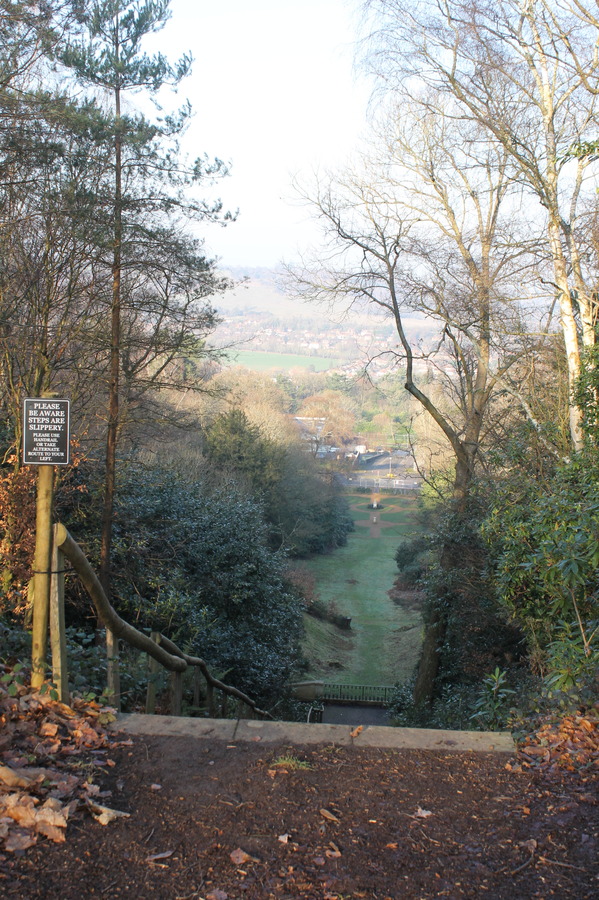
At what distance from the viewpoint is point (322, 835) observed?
282 centimetres

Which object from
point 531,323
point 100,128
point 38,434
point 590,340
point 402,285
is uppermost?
point 100,128

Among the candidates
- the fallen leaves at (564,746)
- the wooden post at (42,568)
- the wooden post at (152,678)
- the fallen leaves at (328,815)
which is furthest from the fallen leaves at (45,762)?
the fallen leaves at (564,746)

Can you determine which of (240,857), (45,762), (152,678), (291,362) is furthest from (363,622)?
(291,362)

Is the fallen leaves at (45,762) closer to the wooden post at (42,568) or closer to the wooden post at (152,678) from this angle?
the wooden post at (42,568)

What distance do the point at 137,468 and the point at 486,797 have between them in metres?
11.6

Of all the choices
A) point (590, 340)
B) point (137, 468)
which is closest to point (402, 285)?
point (590, 340)

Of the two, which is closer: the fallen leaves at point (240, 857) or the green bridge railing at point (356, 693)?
the fallen leaves at point (240, 857)

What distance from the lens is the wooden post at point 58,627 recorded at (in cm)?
356

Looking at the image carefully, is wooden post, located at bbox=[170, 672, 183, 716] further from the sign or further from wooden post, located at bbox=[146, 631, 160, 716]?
the sign

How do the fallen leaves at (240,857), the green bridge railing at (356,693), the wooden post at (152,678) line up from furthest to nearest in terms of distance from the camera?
the green bridge railing at (356,693), the wooden post at (152,678), the fallen leaves at (240,857)

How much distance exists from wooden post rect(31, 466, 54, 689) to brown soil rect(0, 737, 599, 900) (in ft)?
2.23

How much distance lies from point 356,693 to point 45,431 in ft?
56.8

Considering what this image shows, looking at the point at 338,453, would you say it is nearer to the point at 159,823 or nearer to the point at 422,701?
the point at 422,701

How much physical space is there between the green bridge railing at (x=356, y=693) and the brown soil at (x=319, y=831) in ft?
49.7
